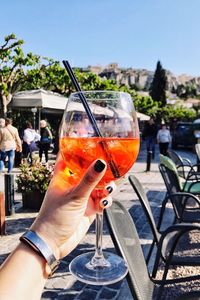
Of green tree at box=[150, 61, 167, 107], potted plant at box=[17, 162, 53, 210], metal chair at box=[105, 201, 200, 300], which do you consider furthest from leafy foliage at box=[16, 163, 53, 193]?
green tree at box=[150, 61, 167, 107]

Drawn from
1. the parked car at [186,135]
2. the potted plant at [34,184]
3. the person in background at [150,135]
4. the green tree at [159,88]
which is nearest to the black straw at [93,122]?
the potted plant at [34,184]

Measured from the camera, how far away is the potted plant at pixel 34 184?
5.88 m

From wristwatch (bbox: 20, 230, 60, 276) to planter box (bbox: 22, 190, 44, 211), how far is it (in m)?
4.92

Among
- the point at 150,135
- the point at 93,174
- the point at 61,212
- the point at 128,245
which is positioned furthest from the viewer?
the point at 150,135

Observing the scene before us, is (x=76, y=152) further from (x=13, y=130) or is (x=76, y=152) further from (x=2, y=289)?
(x=13, y=130)

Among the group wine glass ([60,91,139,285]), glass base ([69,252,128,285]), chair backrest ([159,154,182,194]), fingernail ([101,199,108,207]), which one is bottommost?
chair backrest ([159,154,182,194])

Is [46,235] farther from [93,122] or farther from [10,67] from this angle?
[10,67]

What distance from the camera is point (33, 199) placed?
5969mm

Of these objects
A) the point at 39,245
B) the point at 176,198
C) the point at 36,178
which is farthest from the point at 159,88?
the point at 39,245

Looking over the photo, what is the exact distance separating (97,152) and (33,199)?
5.11m

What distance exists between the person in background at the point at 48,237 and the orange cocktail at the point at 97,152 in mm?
68

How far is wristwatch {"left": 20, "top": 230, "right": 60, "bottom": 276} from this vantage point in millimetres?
1020

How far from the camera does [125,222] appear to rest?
2088 millimetres

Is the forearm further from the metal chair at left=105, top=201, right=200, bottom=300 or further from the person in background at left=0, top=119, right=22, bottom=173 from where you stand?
the person in background at left=0, top=119, right=22, bottom=173
